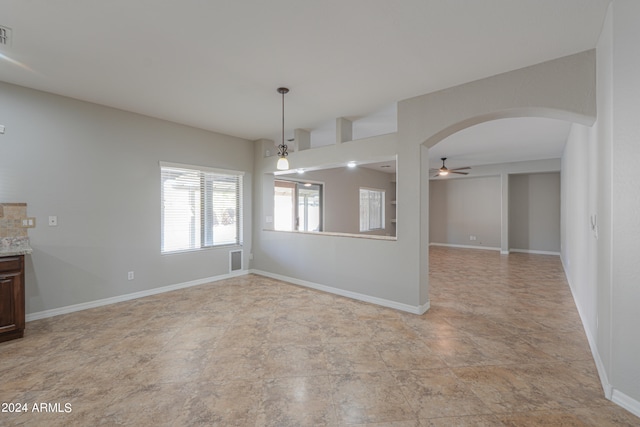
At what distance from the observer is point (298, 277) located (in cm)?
511

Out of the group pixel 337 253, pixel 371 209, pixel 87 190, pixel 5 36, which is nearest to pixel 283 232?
pixel 337 253

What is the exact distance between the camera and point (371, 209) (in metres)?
9.93

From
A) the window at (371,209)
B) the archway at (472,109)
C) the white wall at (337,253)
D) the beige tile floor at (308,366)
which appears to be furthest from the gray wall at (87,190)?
the window at (371,209)

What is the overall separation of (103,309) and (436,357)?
4217mm

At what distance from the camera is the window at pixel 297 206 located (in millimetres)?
7047

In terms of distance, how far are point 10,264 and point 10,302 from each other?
388mm

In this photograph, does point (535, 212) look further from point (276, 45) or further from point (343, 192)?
point (276, 45)

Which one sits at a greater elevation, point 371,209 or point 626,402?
point 371,209

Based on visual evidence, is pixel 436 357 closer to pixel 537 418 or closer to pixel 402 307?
pixel 537 418

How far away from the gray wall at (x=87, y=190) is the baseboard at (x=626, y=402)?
5285 millimetres

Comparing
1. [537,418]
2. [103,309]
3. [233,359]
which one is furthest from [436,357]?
[103,309]

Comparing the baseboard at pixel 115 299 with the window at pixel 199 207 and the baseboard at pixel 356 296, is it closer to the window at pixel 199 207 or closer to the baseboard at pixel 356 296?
the window at pixel 199 207

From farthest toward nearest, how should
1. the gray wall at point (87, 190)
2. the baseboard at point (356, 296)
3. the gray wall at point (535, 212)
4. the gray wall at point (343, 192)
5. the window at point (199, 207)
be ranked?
Answer: the gray wall at point (535, 212) → the gray wall at point (343, 192) → the window at point (199, 207) → the baseboard at point (356, 296) → the gray wall at point (87, 190)

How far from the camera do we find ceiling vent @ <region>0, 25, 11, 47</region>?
227 cm
